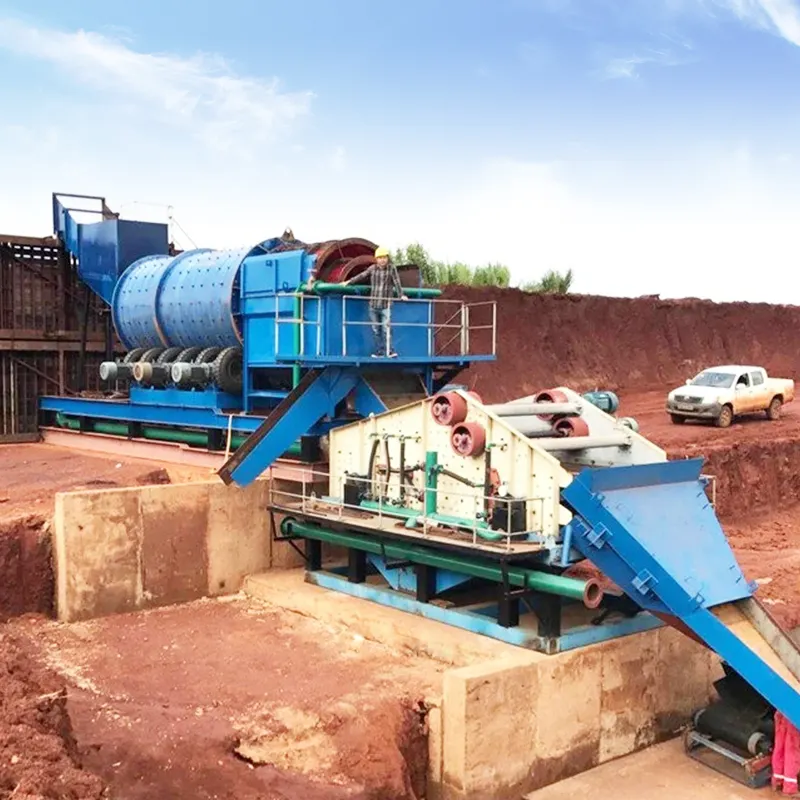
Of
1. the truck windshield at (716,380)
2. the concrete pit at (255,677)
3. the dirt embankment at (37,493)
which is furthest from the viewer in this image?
the truck windshield at (716,380)

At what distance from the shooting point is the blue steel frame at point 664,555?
32.6 ft

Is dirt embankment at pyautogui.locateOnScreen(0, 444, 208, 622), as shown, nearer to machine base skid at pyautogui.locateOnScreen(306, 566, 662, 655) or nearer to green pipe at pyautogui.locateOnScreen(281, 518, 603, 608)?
green pipe at pyautogui.locateOnScreen(281, 518, 603, 608)

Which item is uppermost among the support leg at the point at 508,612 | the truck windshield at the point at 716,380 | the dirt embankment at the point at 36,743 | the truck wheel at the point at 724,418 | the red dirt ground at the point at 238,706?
the truck windshield at the point at 716,380

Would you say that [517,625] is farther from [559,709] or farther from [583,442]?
[583,442]

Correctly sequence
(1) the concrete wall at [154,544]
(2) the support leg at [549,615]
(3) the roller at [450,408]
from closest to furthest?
(2) the support leg at [549,615] < (3) the roller at [450,408] < (1) the concrete wall at [154,544]

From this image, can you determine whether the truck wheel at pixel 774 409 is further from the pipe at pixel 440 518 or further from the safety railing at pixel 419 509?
the pipe at pixel 440 518

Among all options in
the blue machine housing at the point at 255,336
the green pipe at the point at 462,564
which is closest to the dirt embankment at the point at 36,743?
the green pipe at the point at 462,564

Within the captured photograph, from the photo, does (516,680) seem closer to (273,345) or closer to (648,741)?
(648,741)

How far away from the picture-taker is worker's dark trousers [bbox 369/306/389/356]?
1405 centimetres

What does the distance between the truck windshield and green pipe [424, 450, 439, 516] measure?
17300mm

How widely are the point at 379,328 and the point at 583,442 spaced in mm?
3834

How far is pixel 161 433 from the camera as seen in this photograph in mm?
17547

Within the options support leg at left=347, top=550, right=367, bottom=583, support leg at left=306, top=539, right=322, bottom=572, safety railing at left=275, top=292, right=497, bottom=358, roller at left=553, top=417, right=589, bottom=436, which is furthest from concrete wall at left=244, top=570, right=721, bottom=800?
safety railing at left=275, top=292, right=497, bottom=358

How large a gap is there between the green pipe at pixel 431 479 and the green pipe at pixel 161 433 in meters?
3.42
